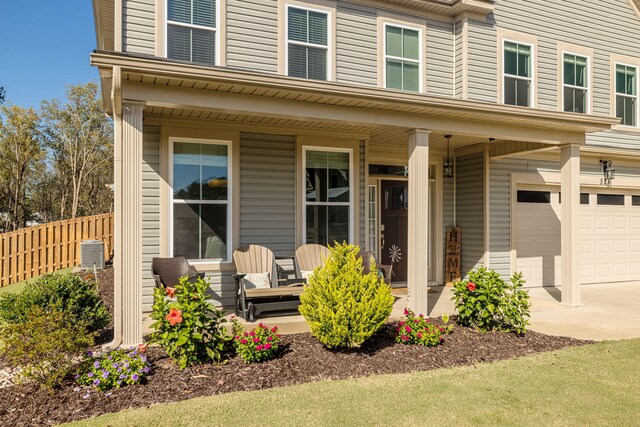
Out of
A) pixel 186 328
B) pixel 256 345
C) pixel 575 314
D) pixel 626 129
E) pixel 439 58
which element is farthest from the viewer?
pixel 626 129

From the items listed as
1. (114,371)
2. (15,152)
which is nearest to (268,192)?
(114,371)

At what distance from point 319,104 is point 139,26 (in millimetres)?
3027

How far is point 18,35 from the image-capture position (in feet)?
81.1

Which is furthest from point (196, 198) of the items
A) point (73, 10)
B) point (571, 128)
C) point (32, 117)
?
point (73, 10)

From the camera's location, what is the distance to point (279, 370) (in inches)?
171

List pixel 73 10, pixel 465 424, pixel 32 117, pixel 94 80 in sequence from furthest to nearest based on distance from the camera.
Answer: pixel 73 10 < pixel 94 80 < pixel 32 117 < pixel 465 424

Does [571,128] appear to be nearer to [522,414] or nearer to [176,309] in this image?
[522,414]

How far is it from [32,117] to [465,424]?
Answer: 780 inches

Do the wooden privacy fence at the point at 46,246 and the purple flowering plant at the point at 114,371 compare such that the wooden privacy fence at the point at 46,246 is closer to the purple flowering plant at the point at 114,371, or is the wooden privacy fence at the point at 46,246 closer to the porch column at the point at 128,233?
the porch column at the point at 128,233

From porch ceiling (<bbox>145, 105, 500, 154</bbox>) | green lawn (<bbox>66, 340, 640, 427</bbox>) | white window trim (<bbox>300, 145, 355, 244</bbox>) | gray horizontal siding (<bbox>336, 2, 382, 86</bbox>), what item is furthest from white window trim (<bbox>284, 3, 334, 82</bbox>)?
green lawn (<bbox>66, 340, 640, 427</bbox>)

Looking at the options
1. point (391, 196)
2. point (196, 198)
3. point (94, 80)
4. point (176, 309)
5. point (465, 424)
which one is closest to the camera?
point (465, 424)

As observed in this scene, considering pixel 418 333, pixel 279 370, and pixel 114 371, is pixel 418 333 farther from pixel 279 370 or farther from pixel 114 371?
pixel 114 371

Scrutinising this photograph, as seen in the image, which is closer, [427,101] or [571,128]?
[427,101]

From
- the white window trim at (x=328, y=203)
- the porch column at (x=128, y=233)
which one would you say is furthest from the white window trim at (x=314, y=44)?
the porch column at (x=128, y=233)
